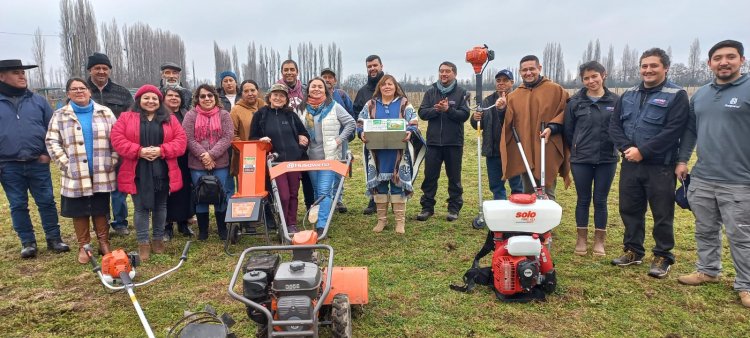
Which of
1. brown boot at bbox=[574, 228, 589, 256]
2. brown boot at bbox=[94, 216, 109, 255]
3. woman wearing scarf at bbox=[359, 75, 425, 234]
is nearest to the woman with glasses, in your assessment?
brown boot at bbox=[574, 228, 589, 256]

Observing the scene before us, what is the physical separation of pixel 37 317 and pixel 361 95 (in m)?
4.62

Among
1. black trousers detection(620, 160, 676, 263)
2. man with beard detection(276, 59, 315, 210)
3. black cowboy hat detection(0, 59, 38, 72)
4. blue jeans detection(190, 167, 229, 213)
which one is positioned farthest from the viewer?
man with beard detection(276, 59, 315, 210)

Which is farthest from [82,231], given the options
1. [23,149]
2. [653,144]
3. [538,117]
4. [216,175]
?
[653,144]

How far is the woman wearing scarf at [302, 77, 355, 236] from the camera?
17.7 ft

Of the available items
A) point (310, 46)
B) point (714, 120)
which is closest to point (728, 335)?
point (714, 120)

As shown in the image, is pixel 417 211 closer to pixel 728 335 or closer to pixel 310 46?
pixel 728 335

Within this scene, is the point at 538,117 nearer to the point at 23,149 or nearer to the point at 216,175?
the point at 216,175

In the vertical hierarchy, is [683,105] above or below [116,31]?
below

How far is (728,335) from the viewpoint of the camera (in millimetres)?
3092

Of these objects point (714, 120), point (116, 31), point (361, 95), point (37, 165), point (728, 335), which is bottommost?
point (728, 335)

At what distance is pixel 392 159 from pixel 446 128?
844 millimetres

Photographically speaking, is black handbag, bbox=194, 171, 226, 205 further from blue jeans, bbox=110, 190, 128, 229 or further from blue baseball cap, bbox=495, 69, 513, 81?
blue baseball cap, bbox=495, 69, 513, 81

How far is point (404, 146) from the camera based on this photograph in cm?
543

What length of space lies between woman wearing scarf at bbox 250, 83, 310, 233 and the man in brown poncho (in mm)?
2381
